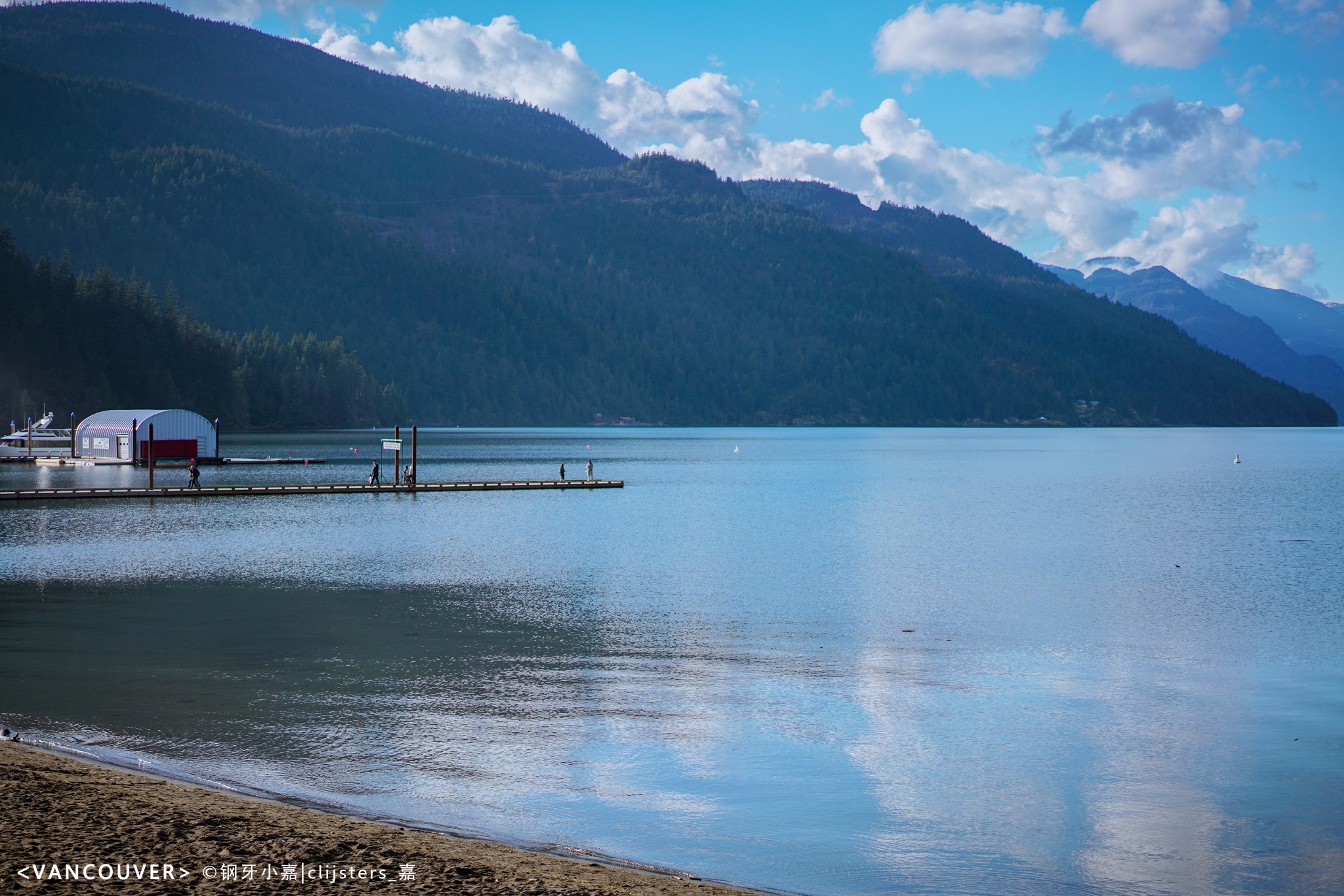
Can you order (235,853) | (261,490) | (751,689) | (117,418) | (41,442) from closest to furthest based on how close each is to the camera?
(235,853) < (751,689) < (261,490) < (117,418) < (41,442)

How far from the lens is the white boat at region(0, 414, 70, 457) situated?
11294 cm

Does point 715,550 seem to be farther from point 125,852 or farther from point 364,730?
point 125,852

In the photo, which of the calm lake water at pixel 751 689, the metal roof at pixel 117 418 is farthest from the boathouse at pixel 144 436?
the calm lake water at pixel 751 689

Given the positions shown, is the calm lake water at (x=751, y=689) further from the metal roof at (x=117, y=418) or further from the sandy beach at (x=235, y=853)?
the metal roof at (x=117, y=418)

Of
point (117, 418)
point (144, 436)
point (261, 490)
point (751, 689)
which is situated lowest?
point (751, 689)

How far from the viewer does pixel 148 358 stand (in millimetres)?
166125

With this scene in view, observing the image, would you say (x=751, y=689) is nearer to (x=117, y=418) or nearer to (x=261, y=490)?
(x=261, y=490)

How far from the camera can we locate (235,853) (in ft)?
35.0

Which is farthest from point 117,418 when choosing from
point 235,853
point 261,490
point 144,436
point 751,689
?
point 235,853

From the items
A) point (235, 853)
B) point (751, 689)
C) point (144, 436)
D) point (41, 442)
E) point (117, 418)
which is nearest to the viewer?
point (235, 853)

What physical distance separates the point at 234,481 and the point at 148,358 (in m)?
98.2

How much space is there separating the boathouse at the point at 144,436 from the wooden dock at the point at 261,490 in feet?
84.0

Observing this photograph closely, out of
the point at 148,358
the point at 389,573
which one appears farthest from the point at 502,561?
the point at 148,358

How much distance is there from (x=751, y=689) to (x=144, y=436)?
90.4m
